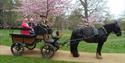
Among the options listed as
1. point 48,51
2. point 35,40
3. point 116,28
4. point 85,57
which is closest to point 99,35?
point 116,28

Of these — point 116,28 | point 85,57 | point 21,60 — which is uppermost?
point 116,28

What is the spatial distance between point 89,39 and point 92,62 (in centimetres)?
107

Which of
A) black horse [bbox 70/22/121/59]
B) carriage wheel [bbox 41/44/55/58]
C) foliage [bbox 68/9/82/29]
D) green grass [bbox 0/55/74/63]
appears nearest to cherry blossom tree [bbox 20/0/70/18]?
black horse [bbox 70/22/121/59]

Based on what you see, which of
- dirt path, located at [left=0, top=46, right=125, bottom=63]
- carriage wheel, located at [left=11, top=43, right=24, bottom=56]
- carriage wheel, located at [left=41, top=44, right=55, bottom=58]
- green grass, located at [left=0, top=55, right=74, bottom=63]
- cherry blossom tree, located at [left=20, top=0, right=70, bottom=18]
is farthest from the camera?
cherry blossom tree, located at [left=20, top=0, right=70, bottom=18]

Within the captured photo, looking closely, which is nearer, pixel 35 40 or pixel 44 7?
pixel 35 40

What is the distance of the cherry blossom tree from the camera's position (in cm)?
2094

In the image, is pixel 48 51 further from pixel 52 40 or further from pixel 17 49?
pixel 17 49

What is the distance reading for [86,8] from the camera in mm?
38750

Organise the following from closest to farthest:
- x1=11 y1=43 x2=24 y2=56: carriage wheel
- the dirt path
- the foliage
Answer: the dirt path, x1=11 y1=43 x2=24 y2=56: carriage wheel, the foliage

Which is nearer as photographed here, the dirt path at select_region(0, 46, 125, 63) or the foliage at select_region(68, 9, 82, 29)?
the dirt path at select_region(0, 46, 125, 63)

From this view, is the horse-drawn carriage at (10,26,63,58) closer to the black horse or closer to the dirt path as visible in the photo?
the dirt path

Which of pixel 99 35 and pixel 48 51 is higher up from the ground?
pixel 99 35

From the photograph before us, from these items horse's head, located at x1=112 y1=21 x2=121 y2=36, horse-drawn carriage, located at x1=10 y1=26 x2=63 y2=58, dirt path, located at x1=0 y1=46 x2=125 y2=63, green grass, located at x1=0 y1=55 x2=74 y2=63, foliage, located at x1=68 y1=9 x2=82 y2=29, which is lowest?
foliage, located at x1=68 y1=9 x2=82 y2=29

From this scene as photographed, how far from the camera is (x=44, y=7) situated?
20.9 metres
